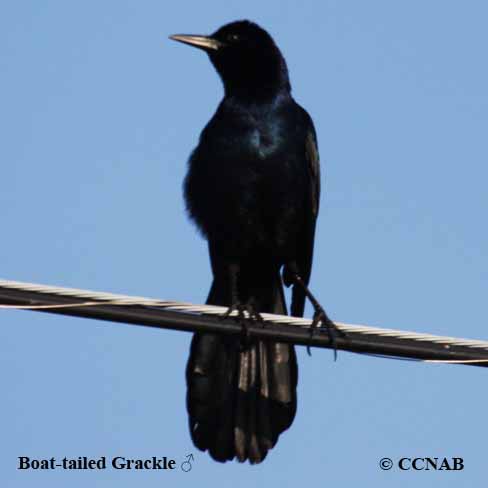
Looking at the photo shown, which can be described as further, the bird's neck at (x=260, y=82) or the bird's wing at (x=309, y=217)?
the bird's neck at (x=260, y=82)

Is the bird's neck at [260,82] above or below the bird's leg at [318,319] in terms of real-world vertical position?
above

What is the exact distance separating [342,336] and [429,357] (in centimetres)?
40

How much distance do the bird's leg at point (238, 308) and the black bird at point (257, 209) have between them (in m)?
0.01

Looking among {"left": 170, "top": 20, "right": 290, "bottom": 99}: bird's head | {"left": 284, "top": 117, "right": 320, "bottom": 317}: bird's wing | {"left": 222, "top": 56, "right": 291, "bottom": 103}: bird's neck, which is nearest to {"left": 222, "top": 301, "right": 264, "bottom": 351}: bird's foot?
{"left": 284, "top": 117, "right": 320, "bottom": 317}: bird's wing

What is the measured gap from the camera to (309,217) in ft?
24.7

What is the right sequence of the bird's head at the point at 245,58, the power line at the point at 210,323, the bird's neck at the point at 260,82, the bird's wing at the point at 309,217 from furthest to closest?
1. the bird's head at the point at 245,58
2. the bird's neck at the point at 260,82
3. the bird's wing at the point at 309,217
4. the power line at the point at 210,323

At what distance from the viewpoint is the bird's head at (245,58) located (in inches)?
313

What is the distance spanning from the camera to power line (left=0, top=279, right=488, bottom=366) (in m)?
4.23

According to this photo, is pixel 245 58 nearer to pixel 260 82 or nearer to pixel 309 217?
pixel 260 82

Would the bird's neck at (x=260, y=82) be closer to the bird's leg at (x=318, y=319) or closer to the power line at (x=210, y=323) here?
the bird's leg at (x=318, y=319)

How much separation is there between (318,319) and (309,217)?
63.1 inches

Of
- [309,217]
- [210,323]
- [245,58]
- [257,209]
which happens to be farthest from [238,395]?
[245,58]

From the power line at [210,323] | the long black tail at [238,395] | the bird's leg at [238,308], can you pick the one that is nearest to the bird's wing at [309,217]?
the bird's leg at [238,308]

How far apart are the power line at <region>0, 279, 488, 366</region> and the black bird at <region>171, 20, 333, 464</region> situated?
1.64m
